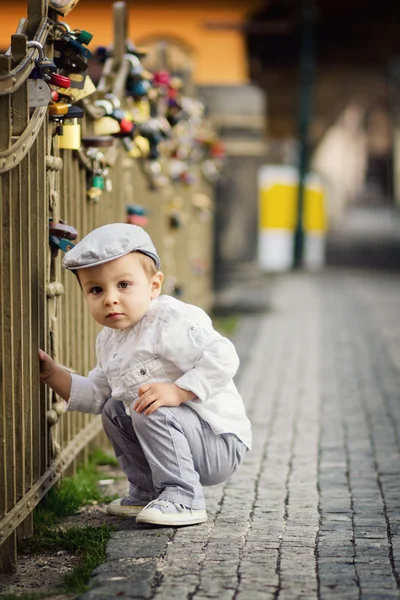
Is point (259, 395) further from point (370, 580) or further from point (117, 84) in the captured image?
point (370, 580)

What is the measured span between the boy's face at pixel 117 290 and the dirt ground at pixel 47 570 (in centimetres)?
85

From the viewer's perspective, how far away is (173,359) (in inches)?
164

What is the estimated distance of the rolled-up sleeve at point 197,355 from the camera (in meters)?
4.16

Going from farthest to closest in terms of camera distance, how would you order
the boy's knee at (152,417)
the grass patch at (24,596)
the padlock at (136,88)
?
1. the padlock at (136,88)
2. the boy's knee at (152,417)
3. the grass patch at (24,596)

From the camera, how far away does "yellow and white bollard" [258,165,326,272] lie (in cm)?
2258

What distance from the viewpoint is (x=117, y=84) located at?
6.32 m

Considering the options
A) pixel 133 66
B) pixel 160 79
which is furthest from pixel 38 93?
pixel 160 79

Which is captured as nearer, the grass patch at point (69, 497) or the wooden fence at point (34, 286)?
the wooden fence at point (34, 286)

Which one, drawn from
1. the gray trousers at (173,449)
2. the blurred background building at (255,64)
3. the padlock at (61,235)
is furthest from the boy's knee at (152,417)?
the blurred background building at (255,64)

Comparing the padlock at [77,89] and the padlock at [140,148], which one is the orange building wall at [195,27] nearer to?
the padlock at [140,148]

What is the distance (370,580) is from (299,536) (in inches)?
24.6

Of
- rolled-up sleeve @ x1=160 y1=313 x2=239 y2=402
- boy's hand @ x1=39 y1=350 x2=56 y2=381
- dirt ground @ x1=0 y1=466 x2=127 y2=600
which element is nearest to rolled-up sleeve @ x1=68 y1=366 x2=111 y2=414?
boy's hand @ x1=39 y1=350 x2=56 y2=381

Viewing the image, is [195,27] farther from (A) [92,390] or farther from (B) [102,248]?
(B) [102,248]

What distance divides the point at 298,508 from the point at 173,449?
0.82m
